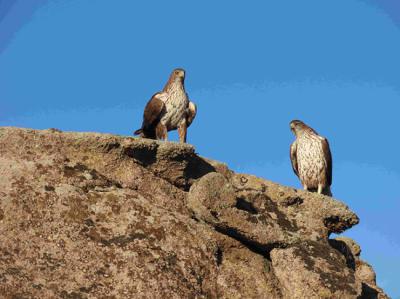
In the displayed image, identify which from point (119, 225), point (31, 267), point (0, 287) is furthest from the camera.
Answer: point (119, 225)

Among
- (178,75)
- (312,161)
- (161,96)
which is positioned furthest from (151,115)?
(312,161)

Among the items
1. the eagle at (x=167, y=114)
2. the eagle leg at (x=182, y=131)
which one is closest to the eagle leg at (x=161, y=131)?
the eagle at (x=167, y=114)

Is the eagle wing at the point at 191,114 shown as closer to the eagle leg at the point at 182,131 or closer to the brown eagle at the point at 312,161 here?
the eagle leg at the point at 182,131

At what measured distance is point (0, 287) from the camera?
38.7ft

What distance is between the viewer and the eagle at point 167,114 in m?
21.1

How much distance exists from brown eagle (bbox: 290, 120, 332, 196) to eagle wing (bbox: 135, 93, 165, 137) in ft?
15.7

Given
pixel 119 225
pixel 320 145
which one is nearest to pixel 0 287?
pixel 119 225

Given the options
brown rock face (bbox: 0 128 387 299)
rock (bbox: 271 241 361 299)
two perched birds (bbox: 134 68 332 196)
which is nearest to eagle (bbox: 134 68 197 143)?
two perched birds (bbox: 134 68 332 196)

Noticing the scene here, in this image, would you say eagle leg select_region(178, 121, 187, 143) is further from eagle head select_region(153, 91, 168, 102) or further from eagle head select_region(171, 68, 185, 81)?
eagle head select_region(171, 68, 185, 81)

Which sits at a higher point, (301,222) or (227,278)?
(301,222)

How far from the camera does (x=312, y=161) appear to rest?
74.3 ft

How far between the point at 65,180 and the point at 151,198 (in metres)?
1.83

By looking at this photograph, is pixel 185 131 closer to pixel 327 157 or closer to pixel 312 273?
pixel 327 157

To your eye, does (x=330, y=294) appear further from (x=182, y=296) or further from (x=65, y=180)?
(x=65, y=180)
